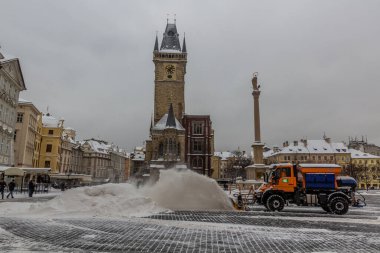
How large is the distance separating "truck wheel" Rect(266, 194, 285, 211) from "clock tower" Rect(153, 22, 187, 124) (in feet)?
167

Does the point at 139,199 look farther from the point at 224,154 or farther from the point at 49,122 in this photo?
the point at 224,154

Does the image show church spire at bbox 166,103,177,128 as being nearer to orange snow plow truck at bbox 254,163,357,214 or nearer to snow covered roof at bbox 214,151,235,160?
orange snow plow truck at bbox 254,163,357,214

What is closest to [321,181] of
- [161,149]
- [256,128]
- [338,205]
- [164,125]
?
[338,205]

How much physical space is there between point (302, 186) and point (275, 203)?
200 cm

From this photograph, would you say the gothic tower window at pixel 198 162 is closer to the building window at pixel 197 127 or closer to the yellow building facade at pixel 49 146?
the building window at pixel 197 127

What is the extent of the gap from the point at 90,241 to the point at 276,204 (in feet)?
43.3

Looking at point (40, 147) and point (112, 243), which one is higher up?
point (40, 147)

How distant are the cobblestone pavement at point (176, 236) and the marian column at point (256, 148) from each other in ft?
71.1

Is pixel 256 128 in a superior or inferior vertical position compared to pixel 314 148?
inferior

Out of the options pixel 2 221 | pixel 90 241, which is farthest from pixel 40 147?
pixel 90 241

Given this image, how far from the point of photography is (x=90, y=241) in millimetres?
9109

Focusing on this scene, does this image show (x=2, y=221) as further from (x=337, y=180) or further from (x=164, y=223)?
(x=337, y=180)

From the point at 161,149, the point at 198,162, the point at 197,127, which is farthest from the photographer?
the point at 197,127

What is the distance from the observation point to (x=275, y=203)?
19562 mm
